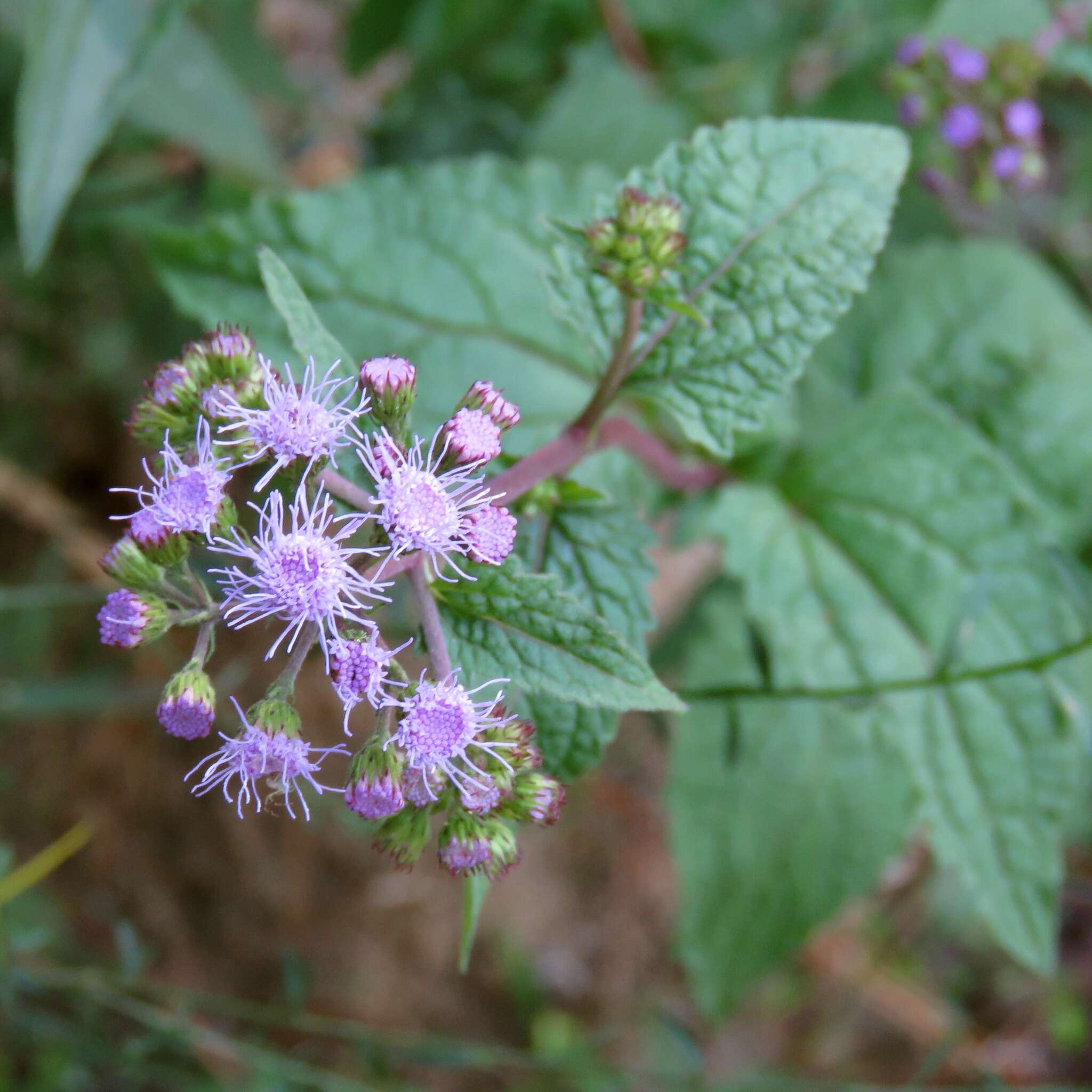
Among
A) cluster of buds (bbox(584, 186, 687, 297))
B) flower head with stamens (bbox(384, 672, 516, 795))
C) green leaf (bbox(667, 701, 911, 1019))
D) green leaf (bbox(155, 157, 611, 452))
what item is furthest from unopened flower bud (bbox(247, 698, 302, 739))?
green leaf (bbox(667, 701, 911, 1019))

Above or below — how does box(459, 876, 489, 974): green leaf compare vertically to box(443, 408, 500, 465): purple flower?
below

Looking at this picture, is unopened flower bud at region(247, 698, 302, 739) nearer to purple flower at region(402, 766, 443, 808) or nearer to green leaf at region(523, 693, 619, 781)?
purple flower at region(402, 766, 443, 808)

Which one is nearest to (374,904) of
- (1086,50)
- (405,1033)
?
(405,1033)

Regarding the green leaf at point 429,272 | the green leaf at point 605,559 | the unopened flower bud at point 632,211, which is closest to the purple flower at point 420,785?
the green leaf at point 605,559

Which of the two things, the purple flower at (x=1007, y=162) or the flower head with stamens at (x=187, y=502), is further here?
the purple flower at (x=1007, y=162)

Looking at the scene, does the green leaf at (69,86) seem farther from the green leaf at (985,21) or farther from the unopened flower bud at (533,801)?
the green leaf at (985,21)
